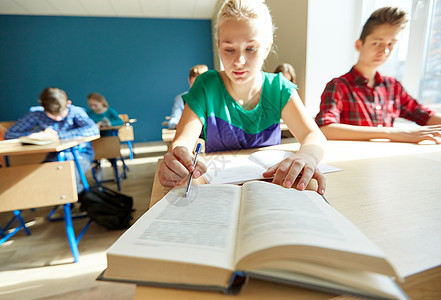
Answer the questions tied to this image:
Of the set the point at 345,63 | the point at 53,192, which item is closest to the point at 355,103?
the point at 345,63

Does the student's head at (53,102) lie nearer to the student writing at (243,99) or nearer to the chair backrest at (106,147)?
the chair backrest at (106,147)

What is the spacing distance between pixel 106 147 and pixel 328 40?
2753 millimetres

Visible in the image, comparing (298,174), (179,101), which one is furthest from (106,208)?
(179,101)

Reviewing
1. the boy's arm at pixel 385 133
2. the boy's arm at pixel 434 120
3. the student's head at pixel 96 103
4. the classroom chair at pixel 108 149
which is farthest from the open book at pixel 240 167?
the student's head at pixel 96 103

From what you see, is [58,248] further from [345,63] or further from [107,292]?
[345,63]

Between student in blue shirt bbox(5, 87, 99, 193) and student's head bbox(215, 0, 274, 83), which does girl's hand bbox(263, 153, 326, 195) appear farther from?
student in blue shirt bbox(5, 87, 99, 193)

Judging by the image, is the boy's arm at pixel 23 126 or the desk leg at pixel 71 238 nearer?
the desk leg at pixel 71 238

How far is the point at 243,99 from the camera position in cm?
106

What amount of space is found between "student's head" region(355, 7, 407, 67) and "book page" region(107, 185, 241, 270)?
1.18 metres

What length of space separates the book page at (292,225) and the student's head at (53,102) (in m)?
2.47

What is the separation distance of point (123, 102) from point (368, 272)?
6293 millimetres

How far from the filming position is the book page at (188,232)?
29 centimetres

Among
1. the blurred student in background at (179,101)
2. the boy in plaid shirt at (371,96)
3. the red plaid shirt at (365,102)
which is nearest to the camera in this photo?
the boy in plaid shirt at (371,96)

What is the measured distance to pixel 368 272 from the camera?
0.27 metres
